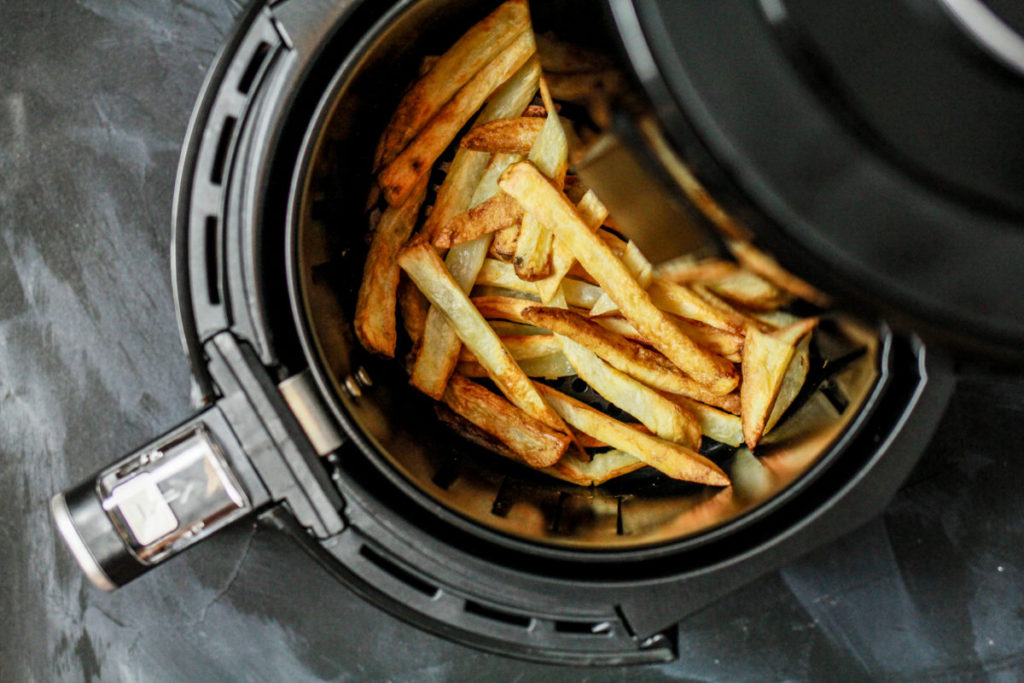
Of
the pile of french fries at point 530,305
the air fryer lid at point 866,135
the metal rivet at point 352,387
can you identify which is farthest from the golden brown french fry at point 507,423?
the air fryer lid at point 866,135

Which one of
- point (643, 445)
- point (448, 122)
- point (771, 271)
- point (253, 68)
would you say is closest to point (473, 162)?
point (448, 122)

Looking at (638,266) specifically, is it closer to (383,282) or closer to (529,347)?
(529,347)

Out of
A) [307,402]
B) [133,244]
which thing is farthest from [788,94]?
[133,244]

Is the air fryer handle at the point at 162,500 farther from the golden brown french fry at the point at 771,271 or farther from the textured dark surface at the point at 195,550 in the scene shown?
the golden brown french fry at the point at 771,271

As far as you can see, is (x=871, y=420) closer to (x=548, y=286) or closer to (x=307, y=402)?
(x=548, y=286)

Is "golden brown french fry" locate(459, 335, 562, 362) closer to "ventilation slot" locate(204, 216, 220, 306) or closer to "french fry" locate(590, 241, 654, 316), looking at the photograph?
"french fry" locate(590, 241, 654, 316)
